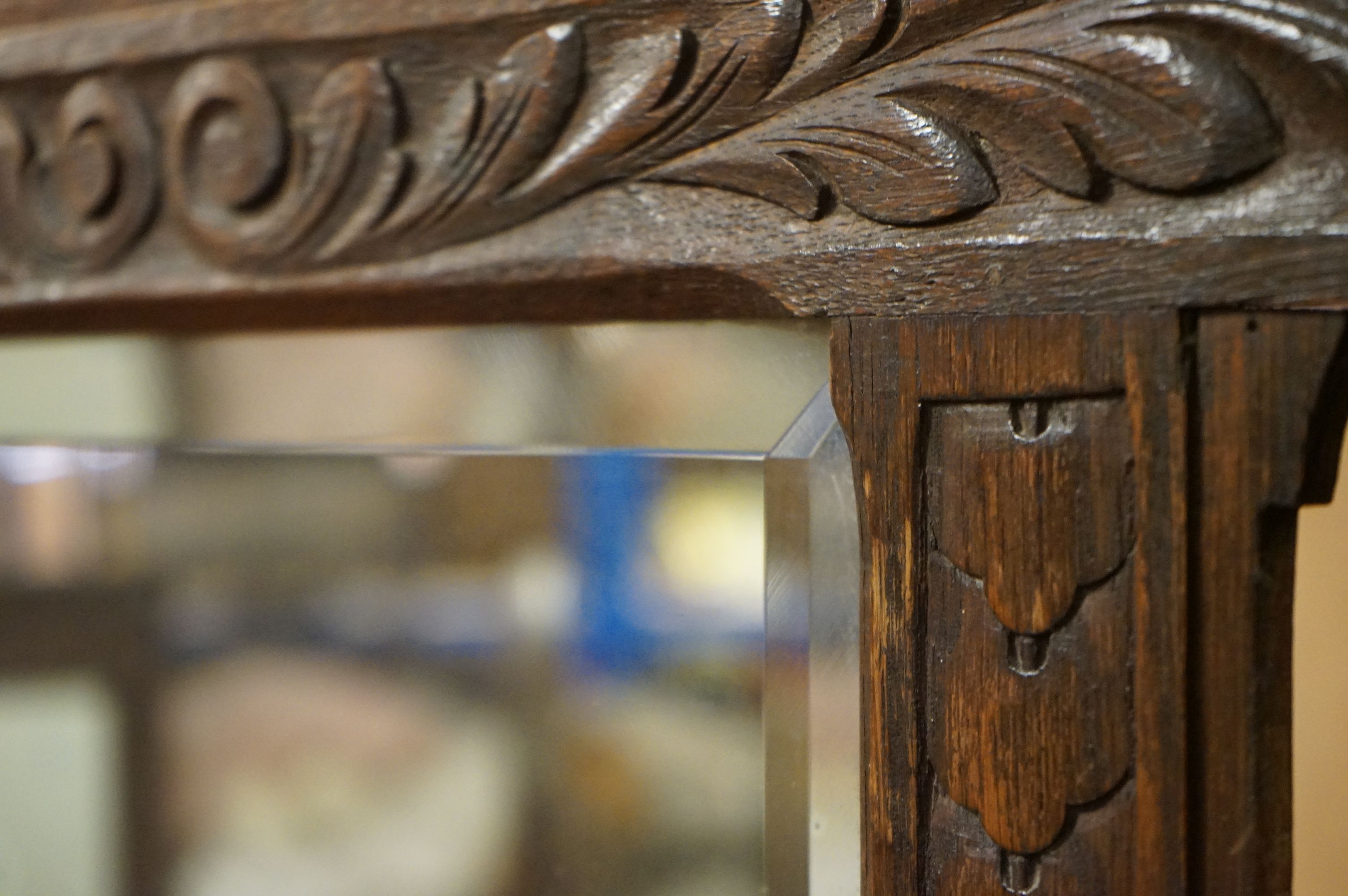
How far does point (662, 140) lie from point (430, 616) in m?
0.26

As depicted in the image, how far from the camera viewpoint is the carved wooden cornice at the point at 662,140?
0.33 m

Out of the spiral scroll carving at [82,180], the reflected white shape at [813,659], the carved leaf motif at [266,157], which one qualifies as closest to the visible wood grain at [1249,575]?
the reflected white shape at [813,659]

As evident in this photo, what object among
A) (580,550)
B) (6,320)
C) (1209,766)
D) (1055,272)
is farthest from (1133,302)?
(6,320)

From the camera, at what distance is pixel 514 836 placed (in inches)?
19.2

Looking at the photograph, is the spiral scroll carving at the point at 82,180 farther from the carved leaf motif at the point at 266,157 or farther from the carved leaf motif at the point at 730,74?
the carved leaf motif at the point at 730,74

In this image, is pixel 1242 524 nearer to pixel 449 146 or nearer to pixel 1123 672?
pixel 1123 672

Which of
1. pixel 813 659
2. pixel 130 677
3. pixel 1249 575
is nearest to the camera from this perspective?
pixel 1249 575

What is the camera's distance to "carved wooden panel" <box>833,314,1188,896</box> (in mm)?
338

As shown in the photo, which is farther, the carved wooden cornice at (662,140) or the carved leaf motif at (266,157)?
the carved leaf motif at (266,157)

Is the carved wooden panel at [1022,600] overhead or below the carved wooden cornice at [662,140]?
below

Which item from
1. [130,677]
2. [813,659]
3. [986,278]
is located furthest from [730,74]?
[130,677]

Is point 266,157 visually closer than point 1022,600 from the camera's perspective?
No

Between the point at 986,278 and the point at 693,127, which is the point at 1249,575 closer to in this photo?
the point at 986,278

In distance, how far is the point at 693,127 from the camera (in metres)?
0.40
